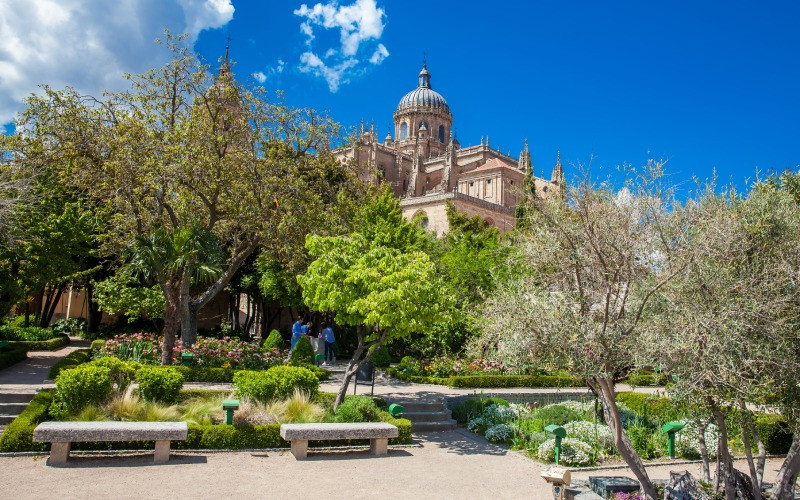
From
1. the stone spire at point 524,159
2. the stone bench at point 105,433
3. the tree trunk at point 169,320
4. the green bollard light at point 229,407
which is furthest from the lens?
the stone spire at point 524,159

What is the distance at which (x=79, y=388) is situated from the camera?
9.48m

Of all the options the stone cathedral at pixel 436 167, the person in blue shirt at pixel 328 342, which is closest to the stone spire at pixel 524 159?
the stone cathedral at pixel 436 167

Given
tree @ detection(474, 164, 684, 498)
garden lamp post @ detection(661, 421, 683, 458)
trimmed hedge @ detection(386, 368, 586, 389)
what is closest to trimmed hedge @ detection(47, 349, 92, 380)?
trimmed hedge @ detection(386, 368, 586, 389)

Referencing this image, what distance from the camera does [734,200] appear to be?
7879 millimetres

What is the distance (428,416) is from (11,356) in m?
12.5

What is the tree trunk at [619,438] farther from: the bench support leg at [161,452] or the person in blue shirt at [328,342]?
the person in blue shirt at [328,342]

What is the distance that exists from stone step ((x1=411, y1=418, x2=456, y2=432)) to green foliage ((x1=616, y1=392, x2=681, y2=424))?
4051mm

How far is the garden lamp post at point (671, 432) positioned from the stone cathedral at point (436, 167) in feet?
94.5

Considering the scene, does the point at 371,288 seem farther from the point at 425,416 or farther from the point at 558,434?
the point at 558,434

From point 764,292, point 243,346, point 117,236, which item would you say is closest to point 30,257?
point 117,236

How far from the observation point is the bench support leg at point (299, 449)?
938 cm

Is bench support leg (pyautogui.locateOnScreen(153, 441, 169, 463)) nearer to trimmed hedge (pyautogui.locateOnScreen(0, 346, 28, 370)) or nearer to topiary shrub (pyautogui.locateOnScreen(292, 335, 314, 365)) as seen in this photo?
topiary shrub (pyautogui.locateOnScreen(292, 335, 314, 365))

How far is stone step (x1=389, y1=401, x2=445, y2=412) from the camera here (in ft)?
40.7

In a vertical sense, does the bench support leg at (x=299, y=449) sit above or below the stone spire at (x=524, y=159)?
below
